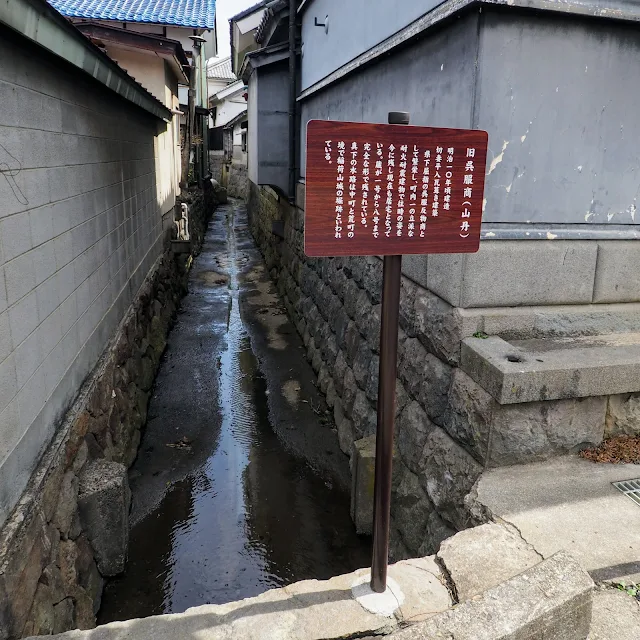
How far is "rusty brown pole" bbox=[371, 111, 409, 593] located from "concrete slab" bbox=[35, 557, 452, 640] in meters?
0.19

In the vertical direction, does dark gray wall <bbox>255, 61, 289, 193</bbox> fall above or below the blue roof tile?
below

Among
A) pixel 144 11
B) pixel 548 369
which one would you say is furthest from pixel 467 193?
pixel 144 11

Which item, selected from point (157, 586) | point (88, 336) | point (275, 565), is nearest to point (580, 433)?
point (275, 565)

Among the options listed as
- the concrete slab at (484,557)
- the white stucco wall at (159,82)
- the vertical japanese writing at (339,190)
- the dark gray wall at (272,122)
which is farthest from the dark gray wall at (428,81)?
the white stucco wall at (159,82)

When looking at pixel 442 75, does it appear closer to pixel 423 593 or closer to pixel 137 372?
pixel 423 593

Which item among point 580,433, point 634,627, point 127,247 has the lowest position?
point 634,627

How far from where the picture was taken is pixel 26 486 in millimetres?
3898

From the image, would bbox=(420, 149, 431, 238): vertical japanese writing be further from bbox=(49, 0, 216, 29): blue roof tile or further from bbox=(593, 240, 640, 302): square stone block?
bbox=(49, 0, 216, 29): blue roof tile

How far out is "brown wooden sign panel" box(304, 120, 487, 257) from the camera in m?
2.74

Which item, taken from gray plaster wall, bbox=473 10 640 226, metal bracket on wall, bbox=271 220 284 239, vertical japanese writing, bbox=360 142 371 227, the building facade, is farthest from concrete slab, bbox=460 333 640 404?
metal bracket on wall, bbox=271 220 284 239

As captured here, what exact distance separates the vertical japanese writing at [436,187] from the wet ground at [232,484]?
404cm

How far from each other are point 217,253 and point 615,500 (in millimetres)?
18815

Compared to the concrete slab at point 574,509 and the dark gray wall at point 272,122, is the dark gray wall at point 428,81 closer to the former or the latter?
the concrete slab at point 574,509

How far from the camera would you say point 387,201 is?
2.88 metres
